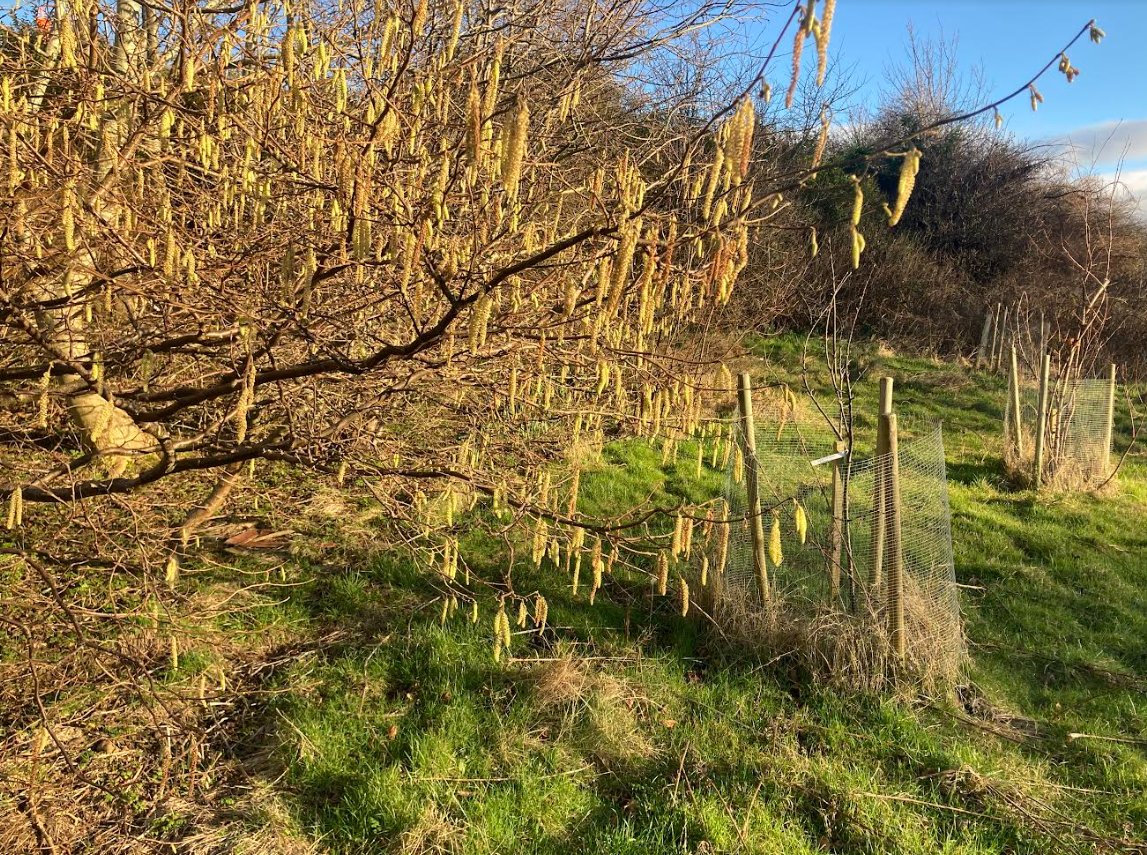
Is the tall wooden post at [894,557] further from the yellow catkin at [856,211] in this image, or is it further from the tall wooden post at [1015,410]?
the tall wooden post at [1015,410]

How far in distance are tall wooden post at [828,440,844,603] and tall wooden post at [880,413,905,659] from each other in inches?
9.8

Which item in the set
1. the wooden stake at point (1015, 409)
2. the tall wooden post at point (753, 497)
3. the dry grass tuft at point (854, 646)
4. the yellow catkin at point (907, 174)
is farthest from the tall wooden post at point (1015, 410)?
the yellow catkin at point (907, 174)

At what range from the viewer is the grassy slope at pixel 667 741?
2.95 m

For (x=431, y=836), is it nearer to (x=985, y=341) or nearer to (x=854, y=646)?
(x=854, y=646)

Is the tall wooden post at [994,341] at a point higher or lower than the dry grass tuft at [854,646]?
higher

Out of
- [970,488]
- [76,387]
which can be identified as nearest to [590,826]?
[76,387]

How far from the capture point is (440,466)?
3176mm

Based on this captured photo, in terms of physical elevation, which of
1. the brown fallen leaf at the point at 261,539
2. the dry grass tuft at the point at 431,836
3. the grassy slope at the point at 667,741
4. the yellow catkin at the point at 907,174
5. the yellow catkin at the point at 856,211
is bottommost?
the dry grass tuft at the point at 431,836

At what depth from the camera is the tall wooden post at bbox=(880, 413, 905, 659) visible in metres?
3.71

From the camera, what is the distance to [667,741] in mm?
3432

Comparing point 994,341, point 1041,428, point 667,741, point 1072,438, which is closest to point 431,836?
point 667,741

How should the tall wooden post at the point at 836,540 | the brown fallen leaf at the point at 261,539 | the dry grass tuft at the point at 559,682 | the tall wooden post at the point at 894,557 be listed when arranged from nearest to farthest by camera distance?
the dry grass tuft at the point at 559,682, the tall wooden post at the point at 894,557, the tall wooden post at the point at 836,540, the brown fallen leaf at the point at 261,539

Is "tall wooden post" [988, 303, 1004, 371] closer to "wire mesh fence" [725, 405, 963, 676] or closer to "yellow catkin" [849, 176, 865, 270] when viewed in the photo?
"wire mesh fence" [725, 405, 963, 676]

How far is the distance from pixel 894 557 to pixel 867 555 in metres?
0.21
